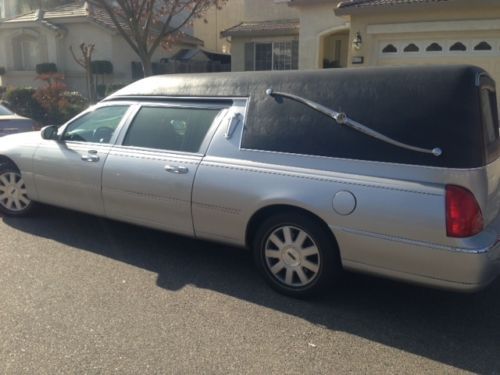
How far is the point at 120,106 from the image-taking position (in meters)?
4.93

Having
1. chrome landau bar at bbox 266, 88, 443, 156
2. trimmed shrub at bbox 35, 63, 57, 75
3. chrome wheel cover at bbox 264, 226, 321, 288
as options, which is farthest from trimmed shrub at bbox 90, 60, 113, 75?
chrome wheel cover at bbox 264, 226, 321, 288

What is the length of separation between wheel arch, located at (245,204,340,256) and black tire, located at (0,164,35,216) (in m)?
2.97

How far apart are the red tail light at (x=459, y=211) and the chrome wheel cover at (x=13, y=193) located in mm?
4548

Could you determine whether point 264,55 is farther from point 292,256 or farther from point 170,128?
point 292,256

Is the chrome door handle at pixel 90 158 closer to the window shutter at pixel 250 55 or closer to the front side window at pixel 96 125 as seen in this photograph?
the front side window at pixel 96 125

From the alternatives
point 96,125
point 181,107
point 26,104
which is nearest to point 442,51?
point 181,107

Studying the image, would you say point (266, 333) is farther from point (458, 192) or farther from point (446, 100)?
point (446, 100)

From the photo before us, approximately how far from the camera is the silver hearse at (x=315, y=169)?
315 centimetres

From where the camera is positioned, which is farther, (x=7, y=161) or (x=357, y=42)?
(x=357, y=42)

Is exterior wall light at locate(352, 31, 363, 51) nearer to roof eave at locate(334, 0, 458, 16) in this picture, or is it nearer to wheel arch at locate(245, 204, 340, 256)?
roof eave at locate(334, 0, 458, 16)

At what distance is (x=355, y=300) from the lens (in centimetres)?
383

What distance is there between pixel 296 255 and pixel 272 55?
59.3 feet

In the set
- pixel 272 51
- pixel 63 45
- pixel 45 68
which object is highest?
pixel 63 45

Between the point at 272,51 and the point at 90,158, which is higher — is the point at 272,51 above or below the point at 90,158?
above
